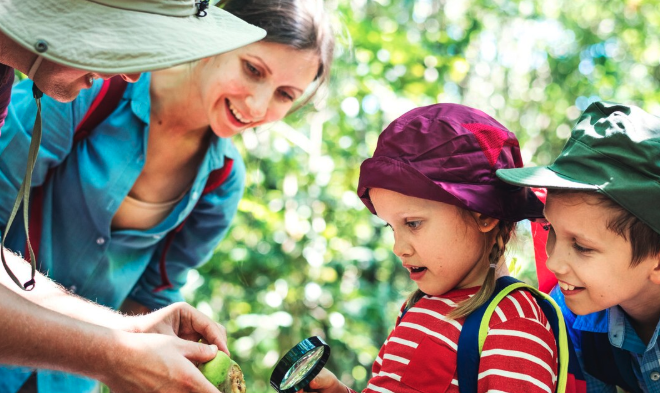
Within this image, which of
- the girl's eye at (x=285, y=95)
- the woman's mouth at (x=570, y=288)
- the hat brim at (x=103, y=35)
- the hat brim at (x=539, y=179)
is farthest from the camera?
the girl's eye at (x=285, y=95)

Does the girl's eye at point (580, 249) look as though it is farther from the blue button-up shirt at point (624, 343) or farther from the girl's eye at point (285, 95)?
the girl's eye at point (285, 95)

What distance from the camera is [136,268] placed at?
265cm

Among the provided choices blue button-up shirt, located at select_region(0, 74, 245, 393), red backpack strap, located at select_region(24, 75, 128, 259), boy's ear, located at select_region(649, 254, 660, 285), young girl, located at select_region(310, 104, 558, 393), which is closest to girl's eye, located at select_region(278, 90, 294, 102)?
blue button-up shirt, located at select_region(0, 74, 245, 393)

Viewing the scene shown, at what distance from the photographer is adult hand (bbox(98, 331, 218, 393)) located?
1550mm

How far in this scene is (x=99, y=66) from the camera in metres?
1.28

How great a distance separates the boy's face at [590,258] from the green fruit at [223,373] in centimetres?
86

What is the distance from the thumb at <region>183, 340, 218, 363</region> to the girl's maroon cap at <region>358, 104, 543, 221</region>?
0.59 metres

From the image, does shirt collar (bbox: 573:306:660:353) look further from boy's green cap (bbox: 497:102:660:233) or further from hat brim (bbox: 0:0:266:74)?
hat brim (bbox: 0:0:266:74)

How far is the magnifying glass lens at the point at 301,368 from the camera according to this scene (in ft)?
5.41

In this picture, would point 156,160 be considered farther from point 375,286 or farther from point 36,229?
point 375,286

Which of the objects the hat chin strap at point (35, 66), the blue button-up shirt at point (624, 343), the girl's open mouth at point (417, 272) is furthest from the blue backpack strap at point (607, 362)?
the hat chin strap at point (35, 66)

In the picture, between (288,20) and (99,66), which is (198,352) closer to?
(99,66)

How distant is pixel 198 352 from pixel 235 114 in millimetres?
1018

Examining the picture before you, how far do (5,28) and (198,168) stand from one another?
1364mm
